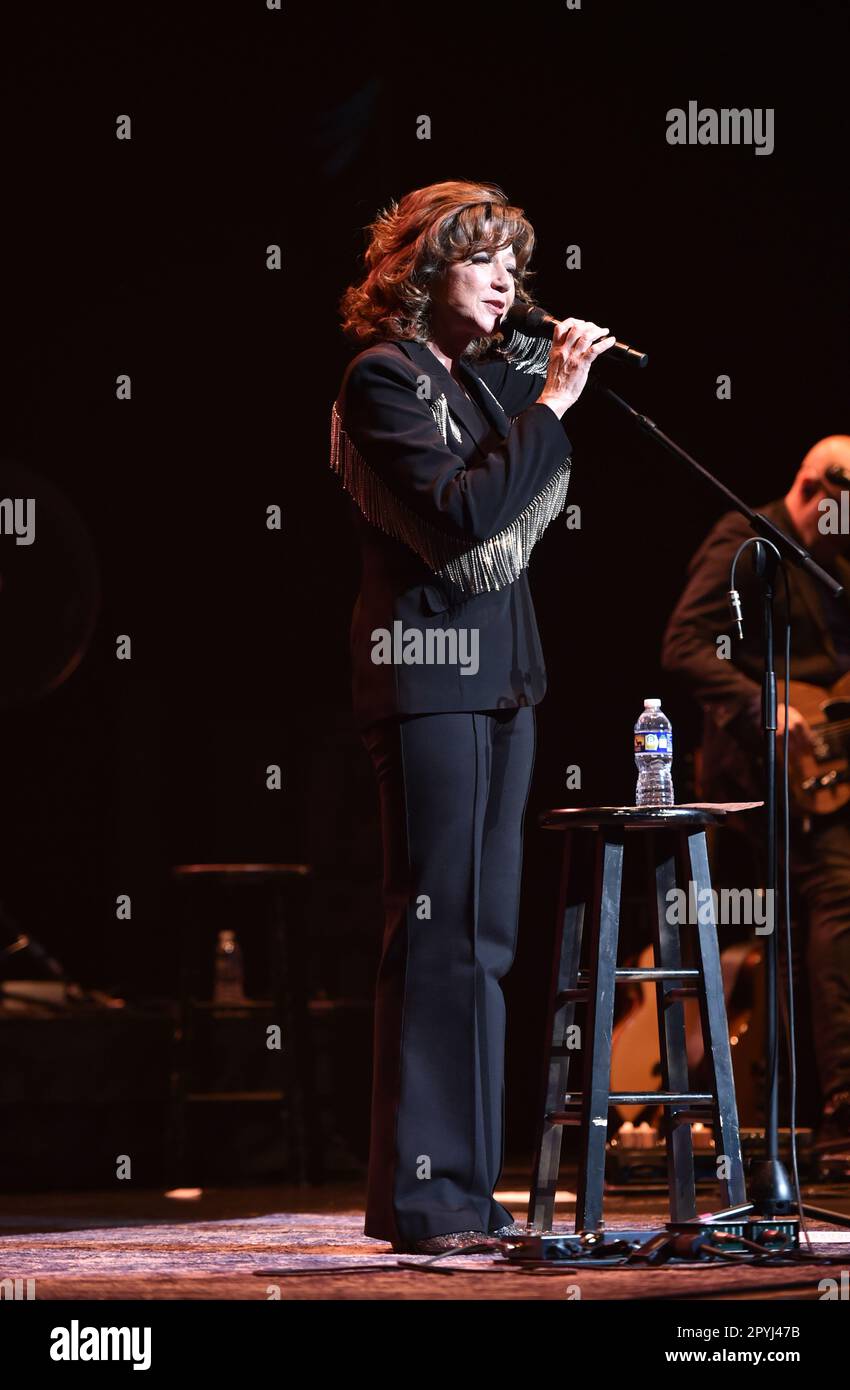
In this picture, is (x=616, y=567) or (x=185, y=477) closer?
(x=616, y=567)

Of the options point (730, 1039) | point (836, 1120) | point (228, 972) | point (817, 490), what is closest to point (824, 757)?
point (817, 490)

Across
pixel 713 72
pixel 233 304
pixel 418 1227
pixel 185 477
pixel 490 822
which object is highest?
pixel 713 72

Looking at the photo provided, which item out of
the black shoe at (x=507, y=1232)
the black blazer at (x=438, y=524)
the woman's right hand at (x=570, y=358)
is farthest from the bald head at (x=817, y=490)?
the black shoe at (x=507, y=1232)

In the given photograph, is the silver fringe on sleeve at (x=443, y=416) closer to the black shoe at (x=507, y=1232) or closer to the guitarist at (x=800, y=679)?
the black shoe at (x=507, y=1232)

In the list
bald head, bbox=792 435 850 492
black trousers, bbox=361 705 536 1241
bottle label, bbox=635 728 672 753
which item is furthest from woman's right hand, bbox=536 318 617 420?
bald head, bbox=792 435 850 492

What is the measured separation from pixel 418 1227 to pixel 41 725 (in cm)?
412

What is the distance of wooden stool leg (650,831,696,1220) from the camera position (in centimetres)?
321

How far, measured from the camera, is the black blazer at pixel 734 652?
512cm

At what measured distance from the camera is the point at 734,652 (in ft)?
17.5

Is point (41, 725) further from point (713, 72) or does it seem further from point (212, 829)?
point (713, 72)

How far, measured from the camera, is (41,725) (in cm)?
668

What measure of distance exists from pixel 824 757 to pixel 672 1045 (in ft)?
6.52

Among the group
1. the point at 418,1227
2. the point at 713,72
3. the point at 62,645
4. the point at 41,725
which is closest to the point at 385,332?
the point at 418,1227
